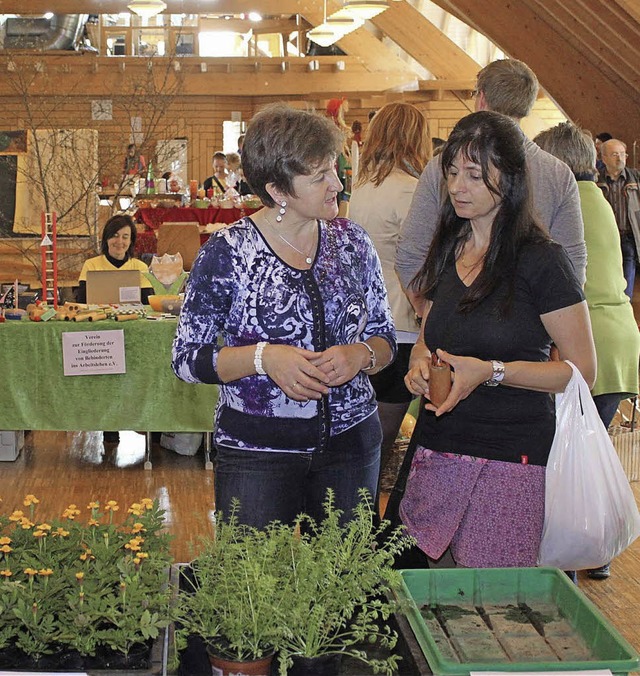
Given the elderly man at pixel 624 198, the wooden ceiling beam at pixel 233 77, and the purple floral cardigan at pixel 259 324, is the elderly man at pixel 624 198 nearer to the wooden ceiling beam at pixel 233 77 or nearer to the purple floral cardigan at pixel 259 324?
the purple floral cardigan at pixel 259 324

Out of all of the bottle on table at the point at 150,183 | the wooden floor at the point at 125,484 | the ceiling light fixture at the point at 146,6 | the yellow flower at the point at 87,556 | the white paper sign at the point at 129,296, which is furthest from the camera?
the ceiling light fixture at the point at 146,6

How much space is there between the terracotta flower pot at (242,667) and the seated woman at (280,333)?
24.8 inches

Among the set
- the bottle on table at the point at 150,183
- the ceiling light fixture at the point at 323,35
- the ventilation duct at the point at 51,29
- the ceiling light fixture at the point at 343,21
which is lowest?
the bottle on table at the point at 150,183

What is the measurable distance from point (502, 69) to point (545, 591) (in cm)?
157

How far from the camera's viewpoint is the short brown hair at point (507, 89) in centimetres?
288

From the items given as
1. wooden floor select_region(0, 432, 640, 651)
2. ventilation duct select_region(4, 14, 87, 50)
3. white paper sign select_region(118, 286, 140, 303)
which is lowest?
wooden floor select_region(0, 432, 640, 651)

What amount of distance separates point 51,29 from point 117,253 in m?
13.1

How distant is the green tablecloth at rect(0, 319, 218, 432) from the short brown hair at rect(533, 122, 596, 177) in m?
2.41

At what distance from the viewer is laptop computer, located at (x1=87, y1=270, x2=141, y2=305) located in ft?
19.1

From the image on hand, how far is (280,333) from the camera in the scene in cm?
212

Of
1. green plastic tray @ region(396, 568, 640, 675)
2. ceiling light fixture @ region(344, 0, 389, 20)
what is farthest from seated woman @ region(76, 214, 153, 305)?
ceiling light fixture @ region(344, 0, 389, 20)

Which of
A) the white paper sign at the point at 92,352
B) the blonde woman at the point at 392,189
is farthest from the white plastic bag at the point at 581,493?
the white paper sign at the point at 92,352

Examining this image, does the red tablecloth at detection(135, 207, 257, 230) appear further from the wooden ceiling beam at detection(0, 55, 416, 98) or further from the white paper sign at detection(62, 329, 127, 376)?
the wooden ceiling beam at detection(0, 55, 416, 98)

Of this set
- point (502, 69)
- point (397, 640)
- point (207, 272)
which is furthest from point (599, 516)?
point (502, 69)
